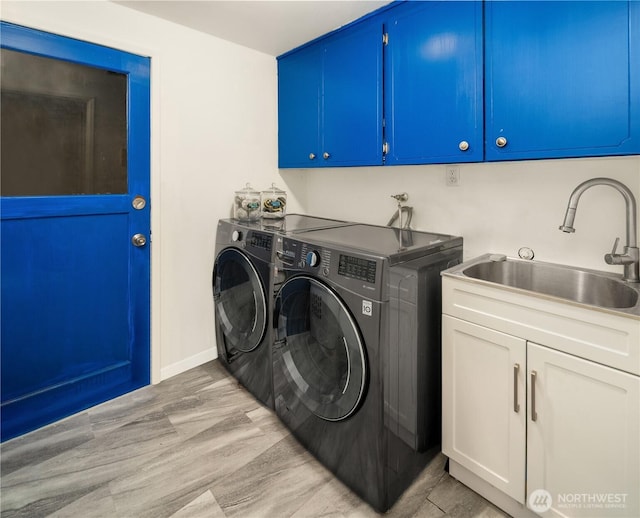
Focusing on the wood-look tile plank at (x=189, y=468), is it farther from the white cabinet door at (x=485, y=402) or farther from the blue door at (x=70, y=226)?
the white cabinet door at (x=485, y=402)

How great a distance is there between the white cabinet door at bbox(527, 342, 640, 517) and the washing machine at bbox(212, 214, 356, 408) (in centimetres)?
124

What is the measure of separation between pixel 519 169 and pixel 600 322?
37.0 inches

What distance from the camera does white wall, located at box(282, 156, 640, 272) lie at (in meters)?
1.57

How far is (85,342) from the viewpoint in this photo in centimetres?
207

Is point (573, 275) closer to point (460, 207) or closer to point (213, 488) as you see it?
point (460, 207)

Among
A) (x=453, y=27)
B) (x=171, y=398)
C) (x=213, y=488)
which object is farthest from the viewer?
(x=171, y=398)

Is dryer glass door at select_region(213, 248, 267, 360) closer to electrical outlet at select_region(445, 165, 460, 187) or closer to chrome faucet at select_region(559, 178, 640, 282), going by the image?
electrical outlet at select_region(445, 165, 460, 187)

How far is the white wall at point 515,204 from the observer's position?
157 centimetres

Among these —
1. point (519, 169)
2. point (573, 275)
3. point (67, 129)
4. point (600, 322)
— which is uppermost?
point (67, 129)

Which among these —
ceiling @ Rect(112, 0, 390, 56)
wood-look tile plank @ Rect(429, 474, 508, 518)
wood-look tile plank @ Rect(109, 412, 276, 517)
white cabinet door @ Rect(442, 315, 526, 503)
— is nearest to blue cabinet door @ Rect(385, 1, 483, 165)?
ceiling @ Rect(112, 0, 390, 56)

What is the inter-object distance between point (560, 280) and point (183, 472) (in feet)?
6.30

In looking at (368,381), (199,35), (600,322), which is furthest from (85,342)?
(600,322)

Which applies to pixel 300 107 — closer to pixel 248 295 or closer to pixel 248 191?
pixel 248 191

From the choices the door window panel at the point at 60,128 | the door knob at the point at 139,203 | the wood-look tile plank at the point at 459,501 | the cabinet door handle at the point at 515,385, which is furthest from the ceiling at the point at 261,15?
the wood-look tile plank at the point at 459,501
